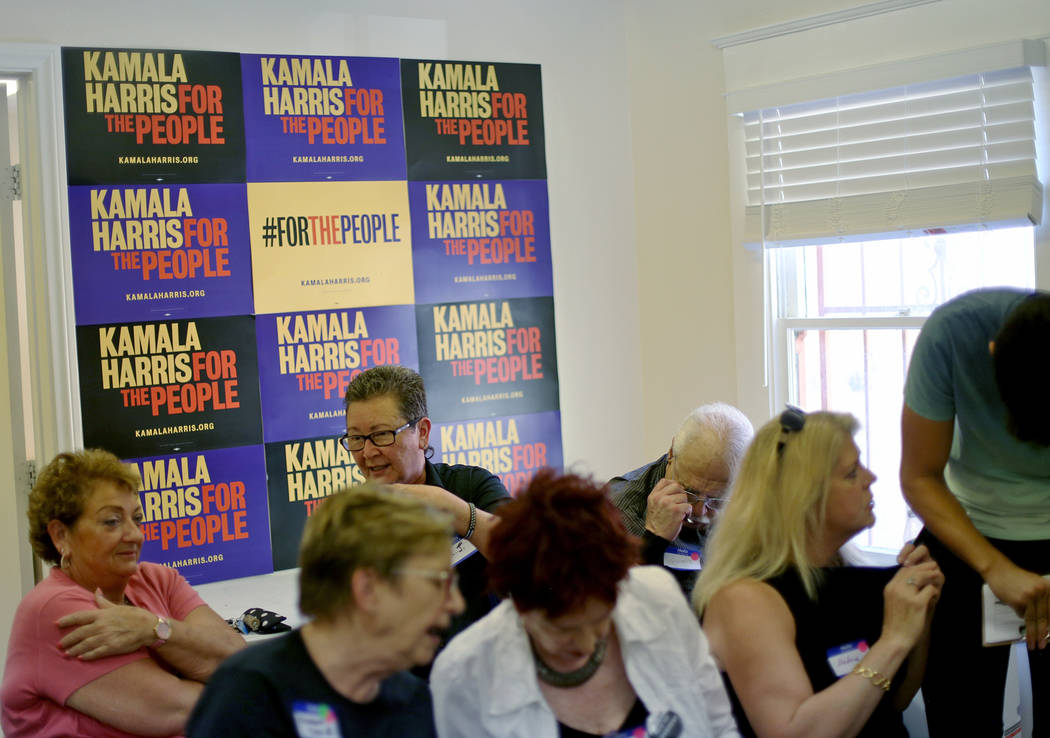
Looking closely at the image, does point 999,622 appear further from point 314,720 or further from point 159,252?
point 159,252

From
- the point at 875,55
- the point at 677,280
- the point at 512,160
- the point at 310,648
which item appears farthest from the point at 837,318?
the point at 310,648

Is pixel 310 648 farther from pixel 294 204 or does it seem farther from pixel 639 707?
pixel 294 204

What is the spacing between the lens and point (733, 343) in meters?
4.05

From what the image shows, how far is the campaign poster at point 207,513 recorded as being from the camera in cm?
345

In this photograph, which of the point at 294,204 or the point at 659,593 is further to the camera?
the point at 294,204

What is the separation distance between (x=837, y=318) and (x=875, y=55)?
0.97 m

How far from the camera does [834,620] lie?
194 cm

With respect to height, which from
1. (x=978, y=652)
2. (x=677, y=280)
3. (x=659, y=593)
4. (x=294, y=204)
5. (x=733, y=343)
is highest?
(x=294, y=204)

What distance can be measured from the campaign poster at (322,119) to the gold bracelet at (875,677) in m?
2.64

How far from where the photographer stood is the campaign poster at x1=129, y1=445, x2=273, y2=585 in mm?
3451

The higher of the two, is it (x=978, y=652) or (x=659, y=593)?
(x=659, y=593)

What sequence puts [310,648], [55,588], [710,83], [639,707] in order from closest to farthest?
[310,648], [639,707], [55,588], [710,83]

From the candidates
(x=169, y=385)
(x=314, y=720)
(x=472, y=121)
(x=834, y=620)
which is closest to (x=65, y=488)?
(x=314, y=720)

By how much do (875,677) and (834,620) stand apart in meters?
0.14
